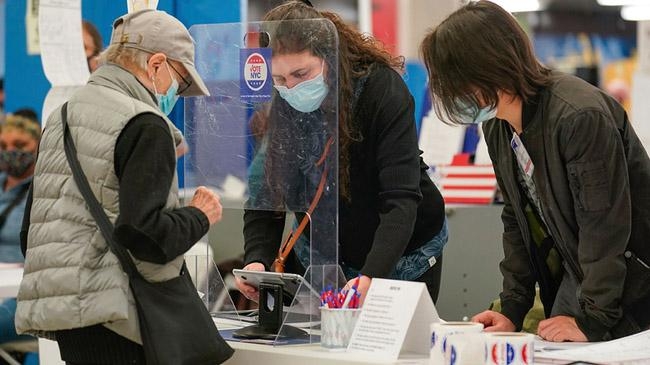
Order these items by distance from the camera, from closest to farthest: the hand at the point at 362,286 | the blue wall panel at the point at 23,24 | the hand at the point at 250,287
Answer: the hand at the point at 362,286
the hand at the point at 250,287
the blue wall panel at the point at 23,24

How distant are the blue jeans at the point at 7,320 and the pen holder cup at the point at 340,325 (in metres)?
2.73

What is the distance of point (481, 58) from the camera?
2.41m

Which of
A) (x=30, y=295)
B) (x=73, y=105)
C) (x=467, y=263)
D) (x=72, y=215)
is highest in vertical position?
(x=73, y=105)

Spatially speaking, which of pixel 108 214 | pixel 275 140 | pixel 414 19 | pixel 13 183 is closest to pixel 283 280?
pixel 275 140

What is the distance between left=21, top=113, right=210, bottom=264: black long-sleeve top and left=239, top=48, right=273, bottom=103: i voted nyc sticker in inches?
21.1

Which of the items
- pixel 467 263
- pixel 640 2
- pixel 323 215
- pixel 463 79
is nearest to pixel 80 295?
pixel 323 215

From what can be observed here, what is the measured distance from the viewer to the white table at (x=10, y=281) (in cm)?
392

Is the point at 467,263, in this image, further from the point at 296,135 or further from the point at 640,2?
the point at 640,2

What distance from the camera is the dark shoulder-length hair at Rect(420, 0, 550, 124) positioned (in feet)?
7.93

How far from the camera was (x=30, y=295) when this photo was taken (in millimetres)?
2293

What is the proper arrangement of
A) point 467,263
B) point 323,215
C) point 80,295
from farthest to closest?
1. point 467,263
2. point 323,215
3. point 80,295

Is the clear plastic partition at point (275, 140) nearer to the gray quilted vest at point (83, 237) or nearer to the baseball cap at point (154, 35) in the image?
the baseball cap at point (154, 35)

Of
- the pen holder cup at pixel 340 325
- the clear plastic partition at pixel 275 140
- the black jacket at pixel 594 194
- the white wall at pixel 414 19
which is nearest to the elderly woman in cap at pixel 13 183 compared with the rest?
the clear plastic partition at pixel 275 140

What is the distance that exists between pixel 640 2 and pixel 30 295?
7.53 meters
